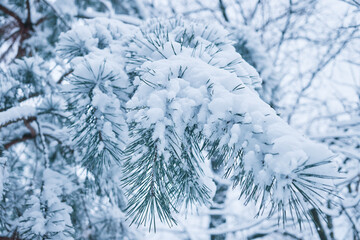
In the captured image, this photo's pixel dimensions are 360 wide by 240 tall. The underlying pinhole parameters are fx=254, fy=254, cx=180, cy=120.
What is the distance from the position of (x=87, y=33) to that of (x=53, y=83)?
0.79 metres

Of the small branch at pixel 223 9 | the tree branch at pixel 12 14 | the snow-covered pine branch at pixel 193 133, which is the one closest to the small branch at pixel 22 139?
the tree branch at pixel 12 14

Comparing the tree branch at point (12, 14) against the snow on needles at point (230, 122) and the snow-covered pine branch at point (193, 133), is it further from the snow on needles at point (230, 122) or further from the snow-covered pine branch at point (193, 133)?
the snow on needles at point (230, 122)

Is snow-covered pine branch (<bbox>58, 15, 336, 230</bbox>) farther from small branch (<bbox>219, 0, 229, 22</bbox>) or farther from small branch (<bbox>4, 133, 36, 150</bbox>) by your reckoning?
small branch (<bbox>219, 0, 229, 22</bbox>)

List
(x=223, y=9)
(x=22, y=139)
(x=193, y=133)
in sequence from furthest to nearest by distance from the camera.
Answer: (x=223, y=9), (x=22, y=139), (x=193, y=133)

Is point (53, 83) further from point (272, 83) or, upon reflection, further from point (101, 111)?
point (272, 83)

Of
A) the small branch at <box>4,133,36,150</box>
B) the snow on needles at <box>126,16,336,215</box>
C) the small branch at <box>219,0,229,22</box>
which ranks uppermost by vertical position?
the small branch at <box>219,0,229,22</box>

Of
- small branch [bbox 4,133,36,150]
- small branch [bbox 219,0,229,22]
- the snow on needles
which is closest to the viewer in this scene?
the snow on needles

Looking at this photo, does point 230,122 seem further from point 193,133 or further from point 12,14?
point 12,14

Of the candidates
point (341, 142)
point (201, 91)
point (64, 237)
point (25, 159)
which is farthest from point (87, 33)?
point (341, 142)

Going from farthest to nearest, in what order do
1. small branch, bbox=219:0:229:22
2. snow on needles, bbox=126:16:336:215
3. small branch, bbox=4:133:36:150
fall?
small branch, bbox=219:0:229:22
small branch, bbox=4:133:36:150
snow on needles, bbox=126:16:336:215

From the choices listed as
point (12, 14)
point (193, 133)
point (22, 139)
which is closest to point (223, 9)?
point (12, 14)

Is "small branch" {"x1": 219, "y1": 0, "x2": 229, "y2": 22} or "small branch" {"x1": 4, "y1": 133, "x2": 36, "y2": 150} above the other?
"small branch" {"x1": 219, "y1": 0, "x2": 229, "y2": 22}

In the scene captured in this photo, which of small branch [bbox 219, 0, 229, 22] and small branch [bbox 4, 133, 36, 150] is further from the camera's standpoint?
small branch [bbox 219, 0, 229, 22]

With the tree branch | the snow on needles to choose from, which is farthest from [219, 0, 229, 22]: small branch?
the snow on needles
